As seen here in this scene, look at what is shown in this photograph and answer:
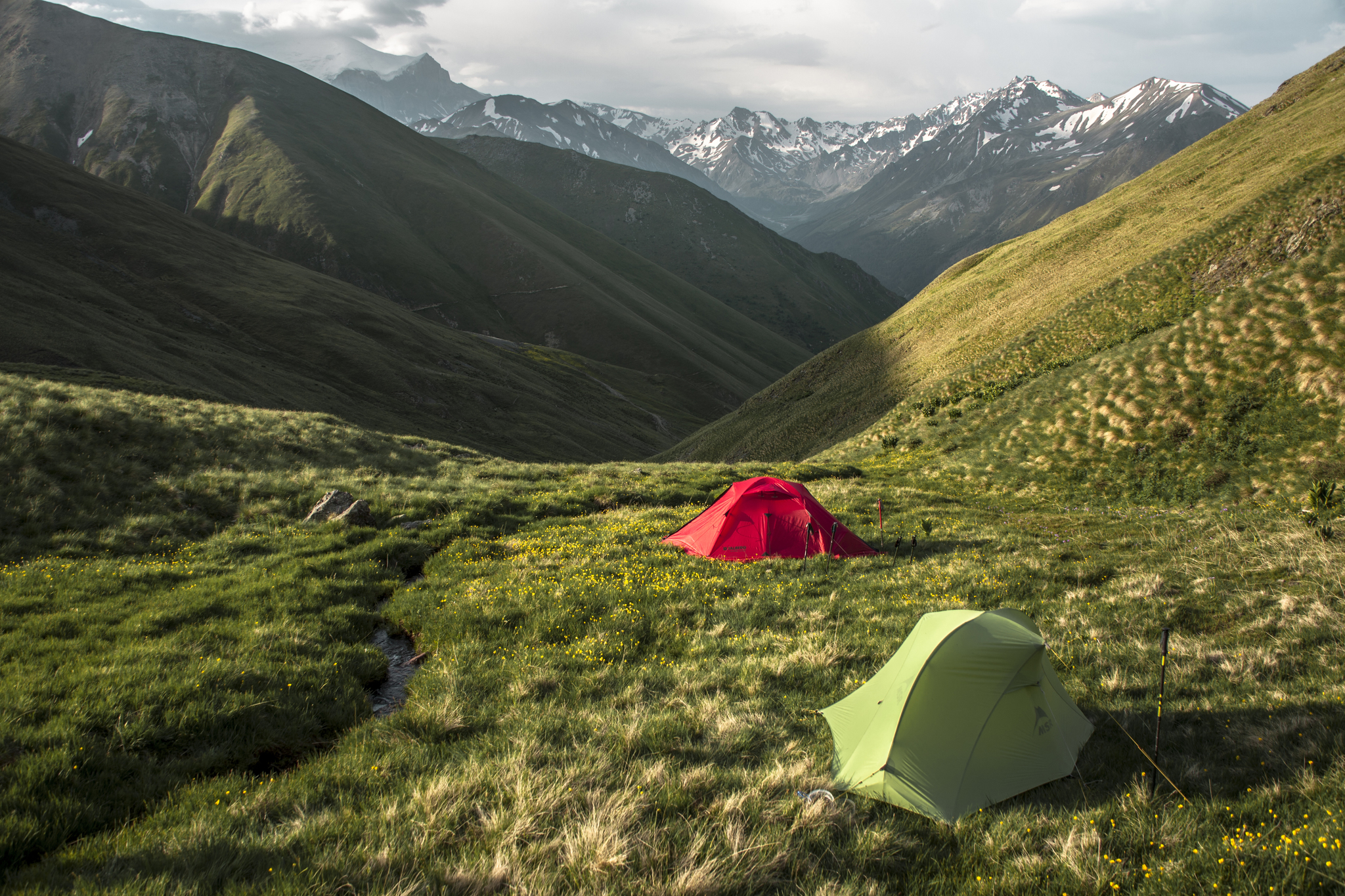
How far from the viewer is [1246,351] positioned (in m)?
23.0

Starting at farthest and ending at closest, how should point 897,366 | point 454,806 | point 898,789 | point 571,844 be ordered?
1. point 897,366
2. point 898,789
3. point 454,806
4. point 571,844

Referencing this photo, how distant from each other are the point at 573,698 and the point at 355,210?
584 feet

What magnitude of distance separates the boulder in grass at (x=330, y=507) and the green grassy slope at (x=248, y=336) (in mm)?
32829

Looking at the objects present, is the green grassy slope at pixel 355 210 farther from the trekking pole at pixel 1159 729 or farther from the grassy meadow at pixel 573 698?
the trekking pole at pixel 1159 729

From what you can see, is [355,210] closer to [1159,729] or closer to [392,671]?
[392,671]

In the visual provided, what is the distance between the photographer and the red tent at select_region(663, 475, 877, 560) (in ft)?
53.1

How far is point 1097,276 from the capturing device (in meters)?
37.8

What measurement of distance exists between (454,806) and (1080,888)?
18.2 ft

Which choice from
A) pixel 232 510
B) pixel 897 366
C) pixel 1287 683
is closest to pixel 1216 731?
pixel 1287 683

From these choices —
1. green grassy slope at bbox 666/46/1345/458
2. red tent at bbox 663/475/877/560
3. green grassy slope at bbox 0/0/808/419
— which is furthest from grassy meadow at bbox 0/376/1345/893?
green grassy slope at bbox 0/0/808/419

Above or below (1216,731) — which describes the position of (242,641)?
below

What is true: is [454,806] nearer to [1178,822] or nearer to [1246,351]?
[1178,822]

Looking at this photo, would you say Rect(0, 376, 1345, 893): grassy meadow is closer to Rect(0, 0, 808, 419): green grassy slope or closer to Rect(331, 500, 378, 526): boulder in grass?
Rect(331, 500, 378, 526): boulder in grass

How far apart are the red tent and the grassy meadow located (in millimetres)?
867
